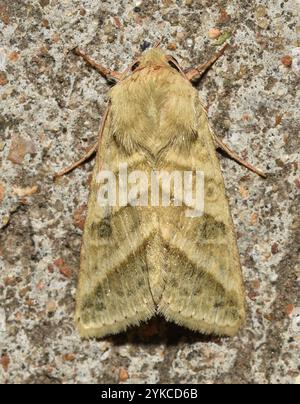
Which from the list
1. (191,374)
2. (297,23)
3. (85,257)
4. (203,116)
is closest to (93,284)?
(85,257)

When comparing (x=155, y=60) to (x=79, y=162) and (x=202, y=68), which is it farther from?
(x=79, y=162)

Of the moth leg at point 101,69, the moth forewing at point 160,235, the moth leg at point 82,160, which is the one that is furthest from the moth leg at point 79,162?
the moth leg at point 101,69

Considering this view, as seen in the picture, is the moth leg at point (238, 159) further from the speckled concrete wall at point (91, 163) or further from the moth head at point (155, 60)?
the moth head at point (155, 60)

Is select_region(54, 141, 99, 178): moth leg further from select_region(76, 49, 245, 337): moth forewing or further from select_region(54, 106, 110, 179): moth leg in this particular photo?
select_region(76, 49, 245, 337): moth forewing

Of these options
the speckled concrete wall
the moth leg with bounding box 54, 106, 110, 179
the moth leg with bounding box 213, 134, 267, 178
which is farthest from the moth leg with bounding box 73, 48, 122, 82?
the moth leg with bounding box 213, 134, 267, 178

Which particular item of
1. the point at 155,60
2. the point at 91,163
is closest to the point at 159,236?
the point at 91,163

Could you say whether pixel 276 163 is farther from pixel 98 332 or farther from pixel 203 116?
pixel 98 332
